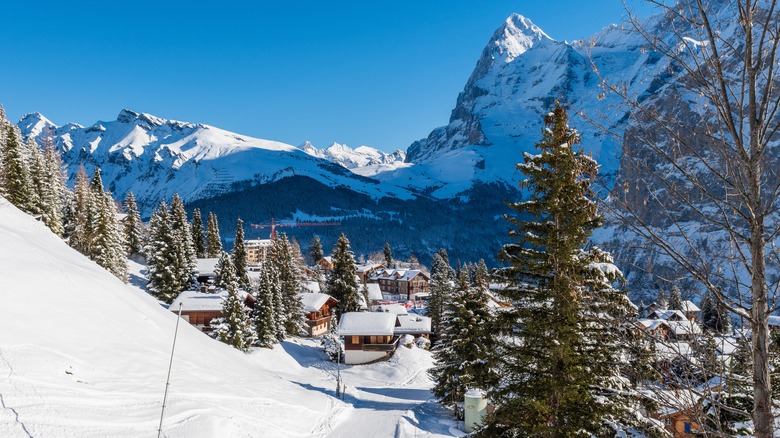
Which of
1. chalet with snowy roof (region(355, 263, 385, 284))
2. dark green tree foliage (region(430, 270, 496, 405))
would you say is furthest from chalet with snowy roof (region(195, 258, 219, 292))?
dark green tree foliage (region(430, 270, 496, 405))

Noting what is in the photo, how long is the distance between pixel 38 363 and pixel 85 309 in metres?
7.50

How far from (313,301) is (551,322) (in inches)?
1831

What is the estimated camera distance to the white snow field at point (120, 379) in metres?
13.7

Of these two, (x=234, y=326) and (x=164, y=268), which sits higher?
(x=164, y=268)

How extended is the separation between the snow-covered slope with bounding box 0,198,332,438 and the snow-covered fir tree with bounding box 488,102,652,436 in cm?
1105

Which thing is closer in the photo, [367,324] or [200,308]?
[200,308]

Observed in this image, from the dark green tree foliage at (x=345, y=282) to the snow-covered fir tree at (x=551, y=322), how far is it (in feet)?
143

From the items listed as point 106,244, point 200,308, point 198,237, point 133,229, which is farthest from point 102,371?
point 133,229

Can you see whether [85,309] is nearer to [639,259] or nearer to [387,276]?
[639,259]

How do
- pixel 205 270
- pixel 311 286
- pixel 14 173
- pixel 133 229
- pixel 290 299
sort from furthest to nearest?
pixel 311 286 < pixel 133 229 < pixel 205 270 < pixel 290 299 < pixel 14 173

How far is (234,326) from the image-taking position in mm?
38719

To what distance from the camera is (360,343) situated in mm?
45844

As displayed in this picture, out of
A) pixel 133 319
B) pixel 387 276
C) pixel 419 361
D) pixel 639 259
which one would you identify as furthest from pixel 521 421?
pixel 387 276

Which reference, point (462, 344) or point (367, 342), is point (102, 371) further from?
point (367, 342)
